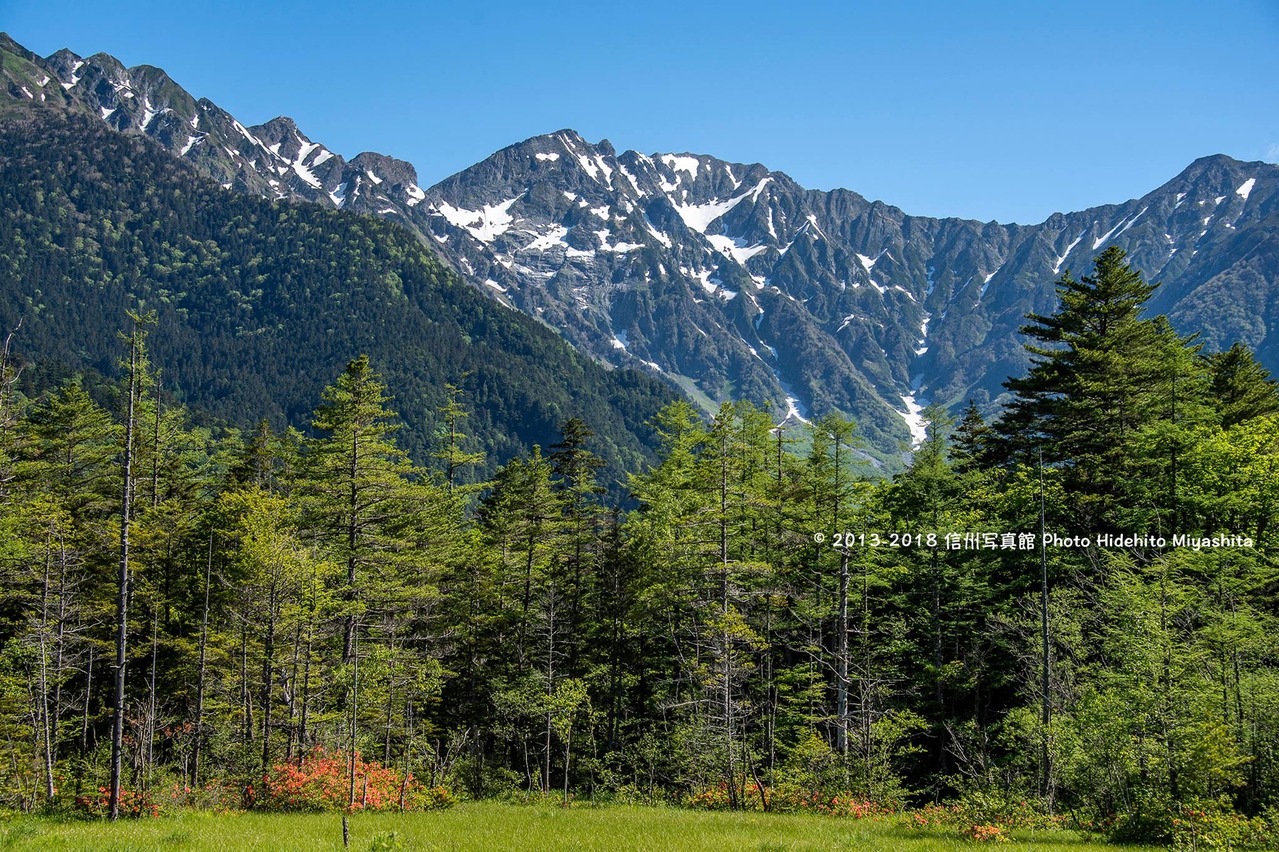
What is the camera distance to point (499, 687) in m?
36.0

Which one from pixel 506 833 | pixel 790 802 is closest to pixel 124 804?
pixel 506 833

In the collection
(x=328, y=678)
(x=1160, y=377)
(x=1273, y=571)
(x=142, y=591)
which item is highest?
(x=1160, y=377)

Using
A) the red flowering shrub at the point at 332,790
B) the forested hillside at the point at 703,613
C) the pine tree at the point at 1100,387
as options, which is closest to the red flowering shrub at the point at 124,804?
the forested hillside at the point at 703,613

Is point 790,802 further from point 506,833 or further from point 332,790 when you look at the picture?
point 332,790

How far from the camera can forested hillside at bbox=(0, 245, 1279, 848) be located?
905 inches

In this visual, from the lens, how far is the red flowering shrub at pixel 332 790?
23828mm

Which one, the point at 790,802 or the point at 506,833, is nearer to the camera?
the point at 506,833

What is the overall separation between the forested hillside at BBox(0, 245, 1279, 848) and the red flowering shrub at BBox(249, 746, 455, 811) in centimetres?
11

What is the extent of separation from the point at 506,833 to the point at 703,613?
48.1 ft

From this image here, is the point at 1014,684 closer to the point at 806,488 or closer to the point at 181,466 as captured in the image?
the point at 806,488

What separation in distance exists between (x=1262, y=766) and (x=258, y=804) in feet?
93.0

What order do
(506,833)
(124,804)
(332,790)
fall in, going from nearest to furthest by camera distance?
(506,833), (124,804), (332,790)

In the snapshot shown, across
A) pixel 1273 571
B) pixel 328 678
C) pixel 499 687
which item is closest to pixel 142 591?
pixel 328 678

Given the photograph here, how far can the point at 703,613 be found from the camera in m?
31.4
